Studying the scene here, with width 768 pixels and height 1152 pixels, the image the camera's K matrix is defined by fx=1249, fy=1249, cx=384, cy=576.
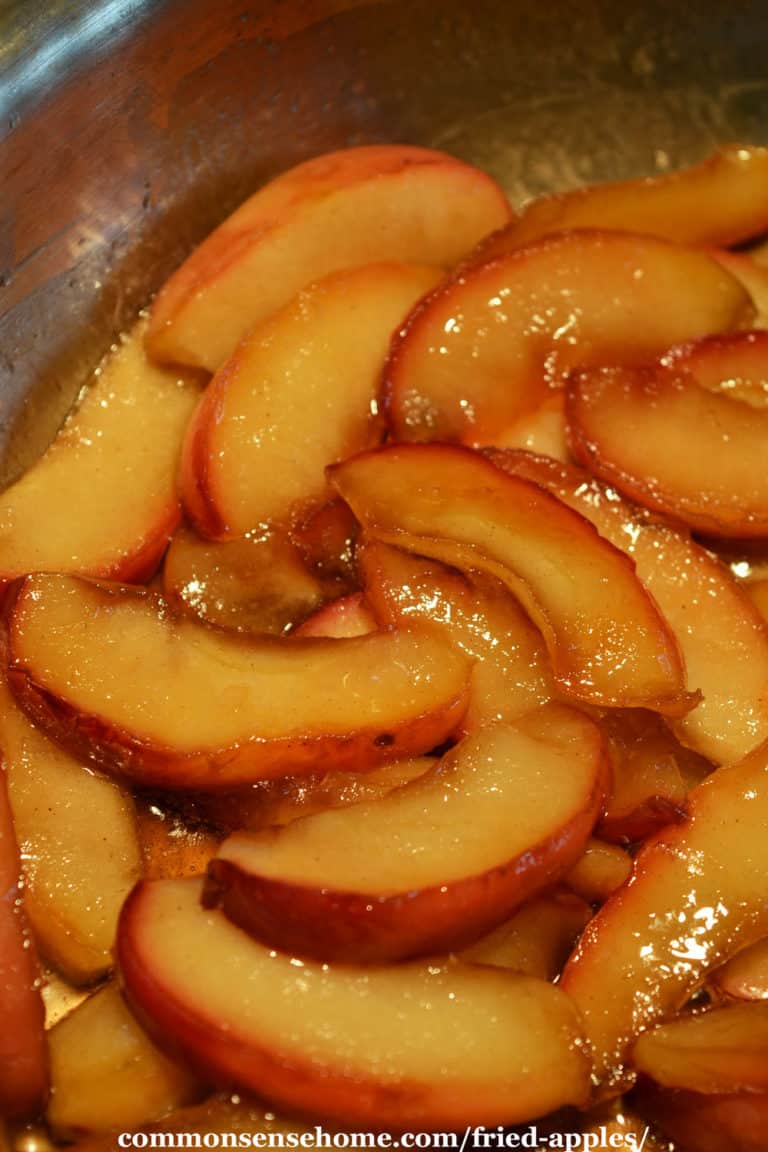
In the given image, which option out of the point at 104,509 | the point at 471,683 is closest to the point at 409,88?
the point at 104,509

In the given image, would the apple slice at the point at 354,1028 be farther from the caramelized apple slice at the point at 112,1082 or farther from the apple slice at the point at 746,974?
the apple slice at the point at 746,974

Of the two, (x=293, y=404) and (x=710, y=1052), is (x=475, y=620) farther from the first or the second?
(x=710, y=1052)

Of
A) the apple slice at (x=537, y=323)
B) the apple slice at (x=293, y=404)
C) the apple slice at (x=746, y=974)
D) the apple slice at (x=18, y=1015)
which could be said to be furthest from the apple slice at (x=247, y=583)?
the apple slice at (x=746, y=974)

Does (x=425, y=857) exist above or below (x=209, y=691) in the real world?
below

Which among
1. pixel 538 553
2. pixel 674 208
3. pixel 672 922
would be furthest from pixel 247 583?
pixel 674 208

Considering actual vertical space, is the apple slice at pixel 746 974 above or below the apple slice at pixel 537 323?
below
